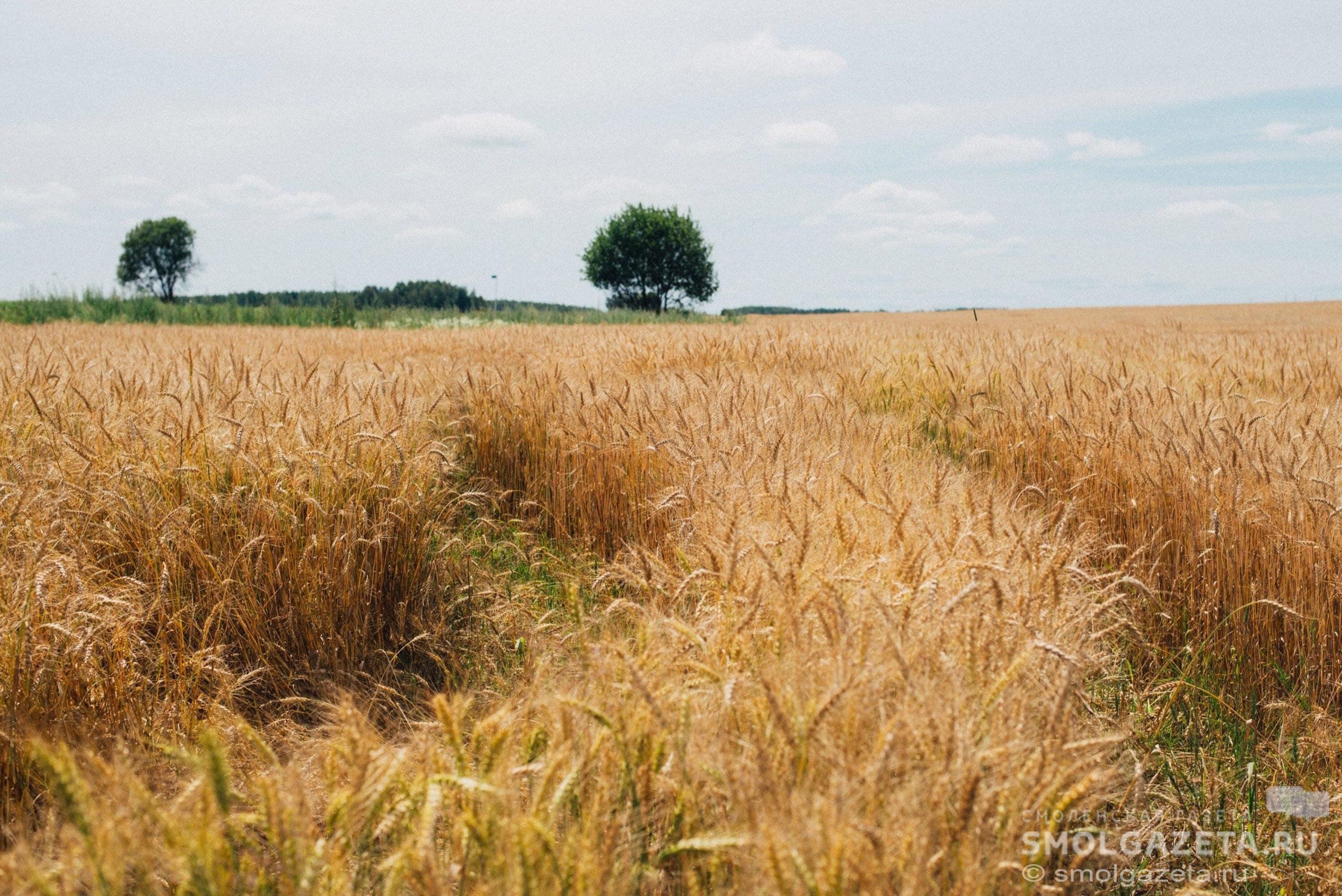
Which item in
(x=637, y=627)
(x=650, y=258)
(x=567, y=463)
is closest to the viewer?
(x=637, y=627)

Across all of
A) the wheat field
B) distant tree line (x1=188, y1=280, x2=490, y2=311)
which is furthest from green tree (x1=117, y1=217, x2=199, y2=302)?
the wheat field

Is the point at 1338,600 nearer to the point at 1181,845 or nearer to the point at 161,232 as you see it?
the point at 1181,845

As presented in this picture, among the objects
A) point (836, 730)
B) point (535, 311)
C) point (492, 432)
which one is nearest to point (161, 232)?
point (535, 311)

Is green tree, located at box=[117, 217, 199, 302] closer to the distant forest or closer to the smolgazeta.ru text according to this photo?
the distant forest

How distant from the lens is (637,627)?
211 centimetres

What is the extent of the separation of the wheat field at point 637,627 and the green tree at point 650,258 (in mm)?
34746

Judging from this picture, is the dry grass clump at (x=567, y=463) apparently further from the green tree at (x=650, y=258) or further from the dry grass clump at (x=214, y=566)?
the green tree at (x=650, y=258)

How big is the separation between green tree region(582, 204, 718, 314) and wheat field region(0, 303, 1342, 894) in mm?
34746

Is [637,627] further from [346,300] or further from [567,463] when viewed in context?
[346,300]

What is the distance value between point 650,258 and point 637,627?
38.1 metres

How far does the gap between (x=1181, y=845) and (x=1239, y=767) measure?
1.39 feet

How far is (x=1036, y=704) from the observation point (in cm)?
159

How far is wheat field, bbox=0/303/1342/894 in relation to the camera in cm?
119

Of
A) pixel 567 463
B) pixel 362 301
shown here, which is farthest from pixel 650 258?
pixel 567 463
